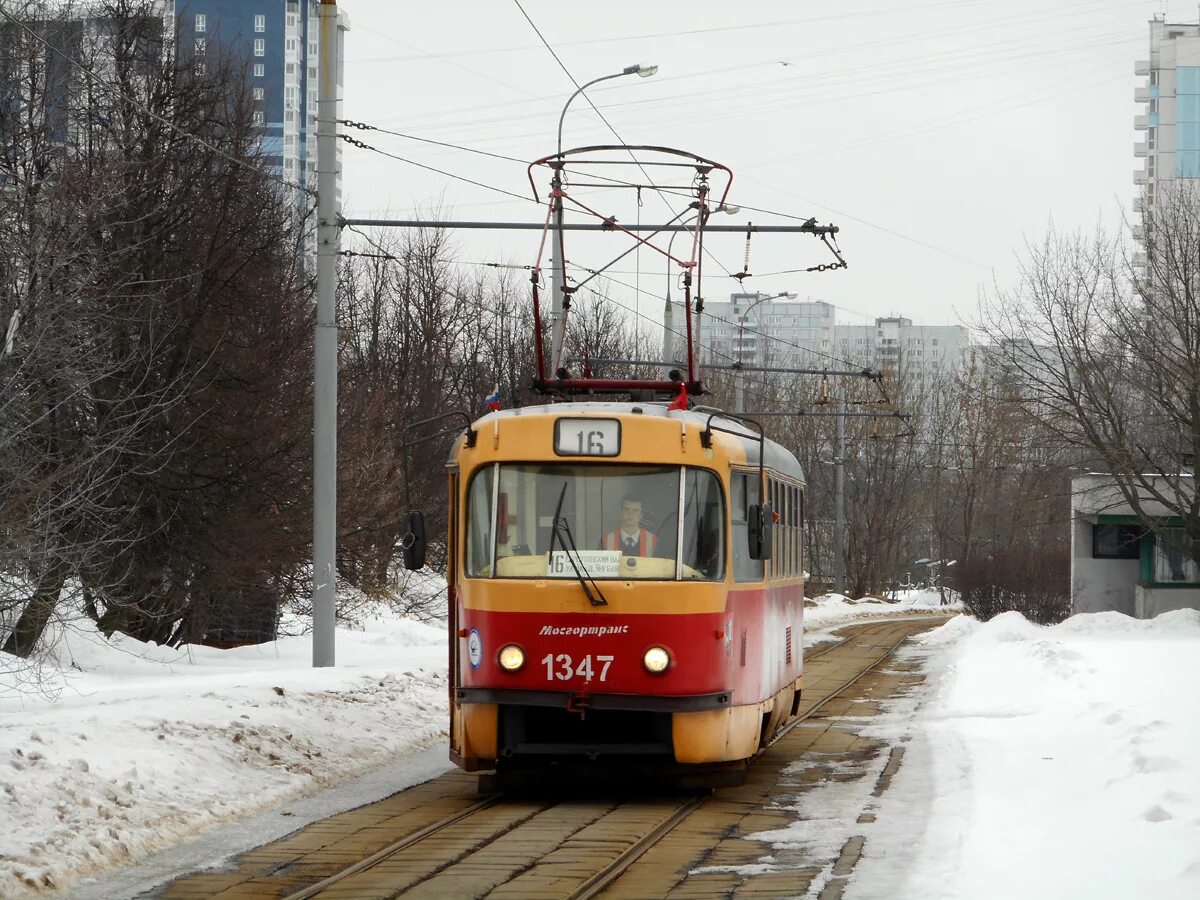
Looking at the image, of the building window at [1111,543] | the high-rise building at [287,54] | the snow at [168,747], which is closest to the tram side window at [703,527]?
the snow at [168,747]

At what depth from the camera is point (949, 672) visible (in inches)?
1062

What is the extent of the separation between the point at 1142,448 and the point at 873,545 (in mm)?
35512

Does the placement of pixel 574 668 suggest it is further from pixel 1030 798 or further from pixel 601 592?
pixel 1030 798

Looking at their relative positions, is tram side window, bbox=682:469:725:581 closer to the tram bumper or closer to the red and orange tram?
the red and orange tram

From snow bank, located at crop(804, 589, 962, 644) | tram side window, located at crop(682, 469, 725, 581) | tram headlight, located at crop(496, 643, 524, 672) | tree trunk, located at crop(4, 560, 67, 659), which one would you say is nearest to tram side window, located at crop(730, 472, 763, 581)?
tram side window, located at crop(682, 469, 725, 581)

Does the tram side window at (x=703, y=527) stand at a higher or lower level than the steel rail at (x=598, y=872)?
higher

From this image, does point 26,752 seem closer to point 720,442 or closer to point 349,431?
point 720,442

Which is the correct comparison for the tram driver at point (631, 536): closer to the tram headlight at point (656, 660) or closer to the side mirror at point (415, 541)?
the tram headlight at point (656, 660)

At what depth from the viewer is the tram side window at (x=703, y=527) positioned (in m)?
11.9

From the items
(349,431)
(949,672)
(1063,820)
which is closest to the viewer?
(1063,820)

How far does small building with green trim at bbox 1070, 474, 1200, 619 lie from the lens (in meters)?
42.2

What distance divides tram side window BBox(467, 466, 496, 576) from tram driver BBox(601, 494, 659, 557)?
832 mm

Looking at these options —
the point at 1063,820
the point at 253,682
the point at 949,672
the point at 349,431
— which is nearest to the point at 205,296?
the point at 349,431

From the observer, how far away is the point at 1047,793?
11570mm
